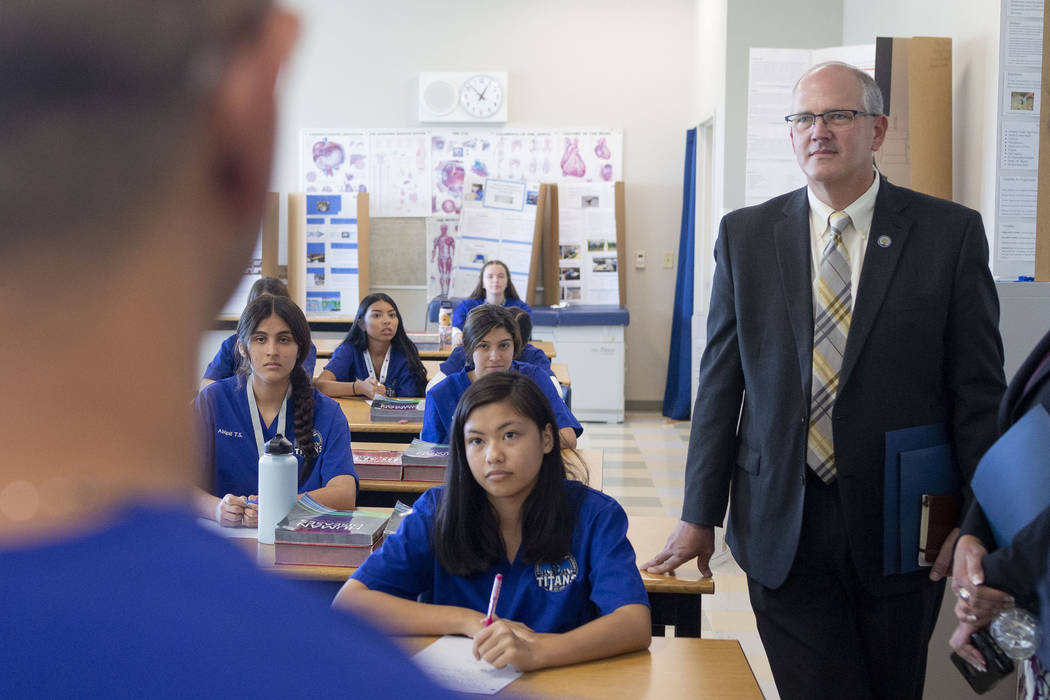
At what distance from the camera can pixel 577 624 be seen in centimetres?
212

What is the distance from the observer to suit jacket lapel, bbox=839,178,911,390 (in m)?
1.86

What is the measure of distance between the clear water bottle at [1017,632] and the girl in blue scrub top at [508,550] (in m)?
0.67

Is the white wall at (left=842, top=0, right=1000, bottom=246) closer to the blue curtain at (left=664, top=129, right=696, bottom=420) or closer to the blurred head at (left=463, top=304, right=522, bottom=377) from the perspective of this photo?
the blurred head at (left=463, top=304, right=522, bottom=377)

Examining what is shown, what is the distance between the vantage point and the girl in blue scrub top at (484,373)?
3818 millimetres

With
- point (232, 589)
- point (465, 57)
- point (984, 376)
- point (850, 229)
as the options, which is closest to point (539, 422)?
point (850, 229)

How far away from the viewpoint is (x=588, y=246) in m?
8.64

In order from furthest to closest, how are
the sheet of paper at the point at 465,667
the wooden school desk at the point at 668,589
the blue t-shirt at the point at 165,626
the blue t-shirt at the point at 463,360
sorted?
the blue t-shirt at the point at 463,360
the wooden school desk at the point at 668,589
the sheet of paper at the point at 465,667
the blue t-shirt at the point at 165,626

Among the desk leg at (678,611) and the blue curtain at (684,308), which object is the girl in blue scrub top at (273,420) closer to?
the desk leg at (678,611)

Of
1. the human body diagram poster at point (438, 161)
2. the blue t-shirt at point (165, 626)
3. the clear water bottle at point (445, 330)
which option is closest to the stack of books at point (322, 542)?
the blue t-shirt at point (165, 626)

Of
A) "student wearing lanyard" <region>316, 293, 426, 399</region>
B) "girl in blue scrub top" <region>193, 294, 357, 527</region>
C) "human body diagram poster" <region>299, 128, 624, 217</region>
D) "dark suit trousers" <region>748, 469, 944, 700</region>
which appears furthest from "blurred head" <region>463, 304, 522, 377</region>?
"human body diagram poster" <region>299, 128, 624, 217</region>

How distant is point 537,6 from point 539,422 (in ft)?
24.0

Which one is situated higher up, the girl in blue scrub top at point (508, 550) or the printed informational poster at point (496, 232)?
the printed informational poster at point (496, 232)

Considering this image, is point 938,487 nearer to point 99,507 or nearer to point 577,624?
point 577,624

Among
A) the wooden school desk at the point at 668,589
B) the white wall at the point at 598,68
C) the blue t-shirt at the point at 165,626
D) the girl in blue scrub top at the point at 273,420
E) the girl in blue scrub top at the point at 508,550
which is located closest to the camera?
the blue t-shirt at the point at 165,626
